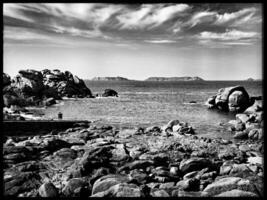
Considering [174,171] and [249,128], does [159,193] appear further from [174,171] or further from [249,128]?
[249,128]

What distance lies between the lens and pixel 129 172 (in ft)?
36.9

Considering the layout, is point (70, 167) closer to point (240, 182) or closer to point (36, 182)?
point (36, 182)

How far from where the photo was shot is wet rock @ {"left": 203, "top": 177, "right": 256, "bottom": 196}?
855 cm

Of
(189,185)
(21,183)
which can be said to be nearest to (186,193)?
(189,185)

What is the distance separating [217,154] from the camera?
15148mm

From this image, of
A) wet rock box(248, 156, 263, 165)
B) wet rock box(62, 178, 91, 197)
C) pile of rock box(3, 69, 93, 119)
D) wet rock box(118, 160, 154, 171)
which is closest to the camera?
wet rock box(62, 178, 91, 197)

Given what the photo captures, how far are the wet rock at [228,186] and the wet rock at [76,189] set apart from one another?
372 cm

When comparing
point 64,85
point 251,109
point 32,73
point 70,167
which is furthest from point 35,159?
point 64,85

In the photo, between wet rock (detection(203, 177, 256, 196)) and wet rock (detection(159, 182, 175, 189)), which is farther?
wet rock (detection(159, 182, 175, 189))

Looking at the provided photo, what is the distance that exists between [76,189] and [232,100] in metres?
34.4

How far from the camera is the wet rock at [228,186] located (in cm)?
855

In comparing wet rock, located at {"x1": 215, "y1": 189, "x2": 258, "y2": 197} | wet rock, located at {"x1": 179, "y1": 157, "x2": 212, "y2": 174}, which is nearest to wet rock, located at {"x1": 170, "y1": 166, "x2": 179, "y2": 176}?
wet rock, located at {"x1": 179, "y1": 157, "x2": 212, "y2": 174}

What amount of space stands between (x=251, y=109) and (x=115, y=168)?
2685 centimetres

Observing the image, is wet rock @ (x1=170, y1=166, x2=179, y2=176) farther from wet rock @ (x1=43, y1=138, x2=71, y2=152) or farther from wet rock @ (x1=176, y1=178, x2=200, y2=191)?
wet rock @ (x1=43, y1=138, x2=71, y2=152)
